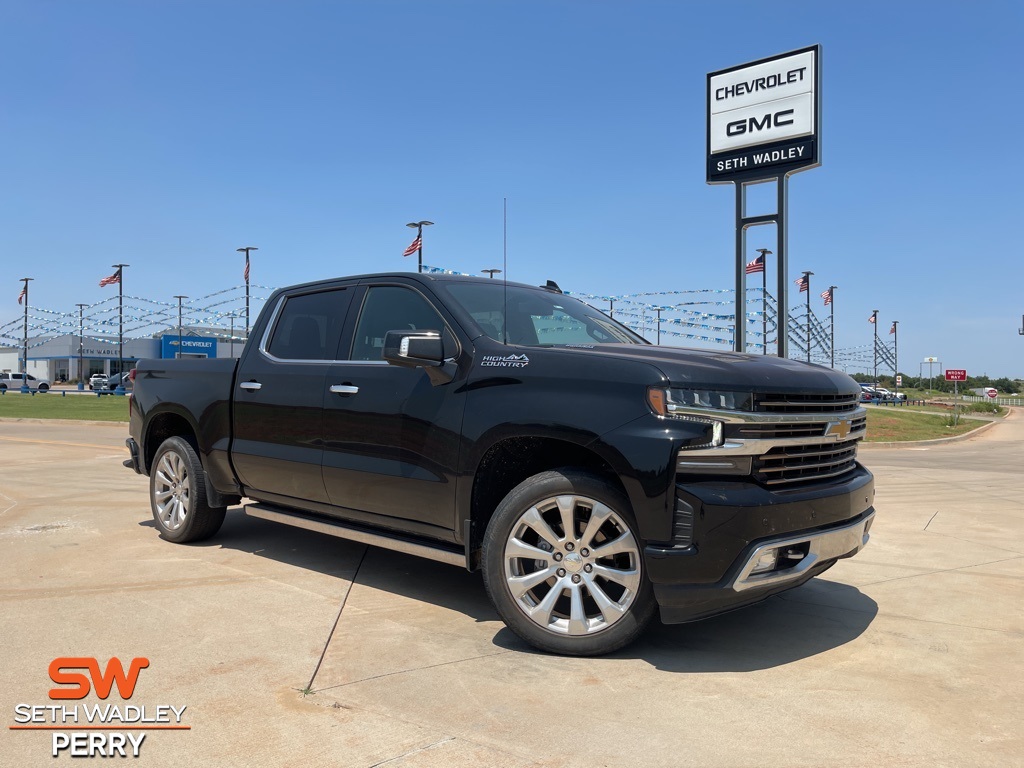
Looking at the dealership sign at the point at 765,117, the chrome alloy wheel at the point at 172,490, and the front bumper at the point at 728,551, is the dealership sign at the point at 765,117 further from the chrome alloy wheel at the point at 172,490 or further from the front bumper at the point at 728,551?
the front bumper at the point at 728,551

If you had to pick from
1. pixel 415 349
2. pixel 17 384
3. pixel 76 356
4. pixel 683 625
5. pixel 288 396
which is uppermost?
pixel 76 356

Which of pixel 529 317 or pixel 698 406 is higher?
pixel 529 317

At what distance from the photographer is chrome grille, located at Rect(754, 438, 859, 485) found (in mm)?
3686

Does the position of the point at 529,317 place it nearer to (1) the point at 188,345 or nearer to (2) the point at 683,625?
(2) the point at 683,625

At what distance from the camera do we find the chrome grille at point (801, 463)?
12.1ft

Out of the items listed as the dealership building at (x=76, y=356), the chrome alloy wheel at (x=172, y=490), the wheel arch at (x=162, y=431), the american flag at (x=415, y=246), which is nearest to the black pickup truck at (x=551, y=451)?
the chrome alloy wheel at (x=172, y=490)

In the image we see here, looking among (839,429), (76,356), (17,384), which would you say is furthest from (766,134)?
(76,356)

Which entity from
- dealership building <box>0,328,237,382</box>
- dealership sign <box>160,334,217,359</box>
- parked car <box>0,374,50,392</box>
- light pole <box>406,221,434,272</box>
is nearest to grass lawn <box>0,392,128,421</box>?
light pole <box>406,221,434,272</box>

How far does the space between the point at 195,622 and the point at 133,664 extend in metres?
0.69

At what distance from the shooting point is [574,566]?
12.5ft

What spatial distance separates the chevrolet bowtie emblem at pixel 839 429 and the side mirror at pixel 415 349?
2.00m

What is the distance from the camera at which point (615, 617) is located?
3.77m

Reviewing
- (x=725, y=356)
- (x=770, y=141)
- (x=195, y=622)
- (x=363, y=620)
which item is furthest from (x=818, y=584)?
(x=770, y=141)

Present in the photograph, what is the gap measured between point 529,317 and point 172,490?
3.39m
